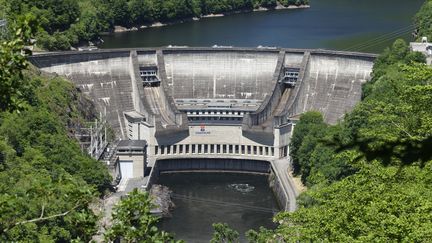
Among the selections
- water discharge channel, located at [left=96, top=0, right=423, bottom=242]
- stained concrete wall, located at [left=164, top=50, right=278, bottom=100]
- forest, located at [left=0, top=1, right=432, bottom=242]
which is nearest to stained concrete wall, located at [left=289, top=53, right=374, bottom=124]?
forest, located at [left=0, top=1, right=432, bottom=242]

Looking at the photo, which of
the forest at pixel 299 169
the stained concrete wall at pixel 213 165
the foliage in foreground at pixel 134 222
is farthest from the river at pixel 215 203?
the foliage in foreground at pixel 134 222

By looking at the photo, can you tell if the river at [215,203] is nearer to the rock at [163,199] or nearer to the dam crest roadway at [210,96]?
the rock at [163,199]

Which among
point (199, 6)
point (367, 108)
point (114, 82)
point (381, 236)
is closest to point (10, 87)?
point (381, 236)

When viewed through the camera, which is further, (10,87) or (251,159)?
(251,159)

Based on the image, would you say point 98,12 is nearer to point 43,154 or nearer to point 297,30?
point 297,30

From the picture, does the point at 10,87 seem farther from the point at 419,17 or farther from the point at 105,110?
the point at 419,17
